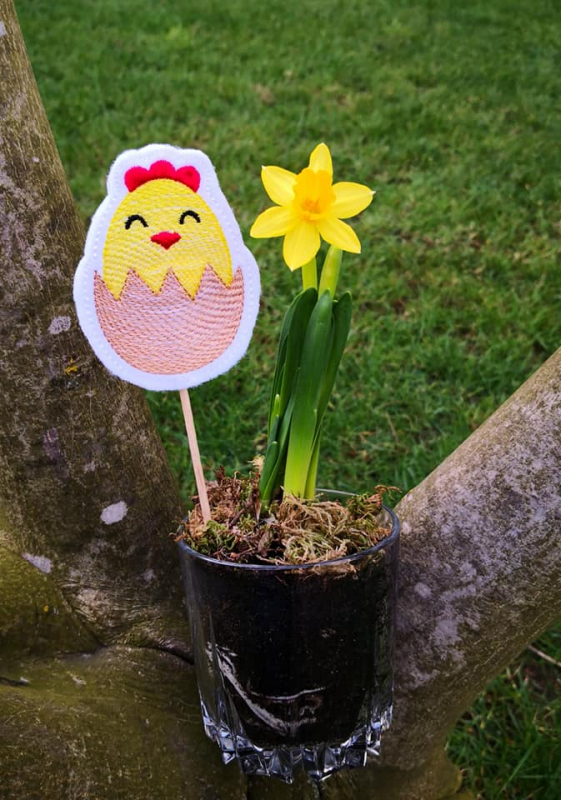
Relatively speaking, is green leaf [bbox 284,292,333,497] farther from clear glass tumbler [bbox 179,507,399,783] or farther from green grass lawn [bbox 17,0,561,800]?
green grass lawn [bbox 17,0,561,800]

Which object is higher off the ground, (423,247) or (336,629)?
(336,629)

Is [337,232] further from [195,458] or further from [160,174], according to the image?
[195,458]

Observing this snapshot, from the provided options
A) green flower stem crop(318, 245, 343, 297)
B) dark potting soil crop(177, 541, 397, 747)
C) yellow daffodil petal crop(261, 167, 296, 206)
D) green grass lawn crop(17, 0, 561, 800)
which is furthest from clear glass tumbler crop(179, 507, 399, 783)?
green grass lawn crop(17, 0, 561, 800)

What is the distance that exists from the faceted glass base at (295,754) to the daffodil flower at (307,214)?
692mm

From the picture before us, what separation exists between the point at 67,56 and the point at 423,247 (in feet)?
8.38

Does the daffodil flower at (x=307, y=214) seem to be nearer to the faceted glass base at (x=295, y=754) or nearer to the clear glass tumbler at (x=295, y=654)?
the clear glass tumbler at (x=295, y=654)

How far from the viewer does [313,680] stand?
1116mm

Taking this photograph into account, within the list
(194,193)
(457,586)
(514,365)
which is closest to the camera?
(194,193)

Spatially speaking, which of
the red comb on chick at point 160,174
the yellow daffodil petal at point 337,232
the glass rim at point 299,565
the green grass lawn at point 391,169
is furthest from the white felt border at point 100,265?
the green grass lawn at point 391,169

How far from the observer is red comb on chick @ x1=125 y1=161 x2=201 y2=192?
1052 mm

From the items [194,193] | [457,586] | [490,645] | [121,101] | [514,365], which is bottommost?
[514,365]

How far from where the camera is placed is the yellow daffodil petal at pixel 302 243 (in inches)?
44.3

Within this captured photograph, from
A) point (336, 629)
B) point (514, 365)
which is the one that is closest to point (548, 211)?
point (514, 365)

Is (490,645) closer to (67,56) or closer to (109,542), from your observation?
(109,542)
